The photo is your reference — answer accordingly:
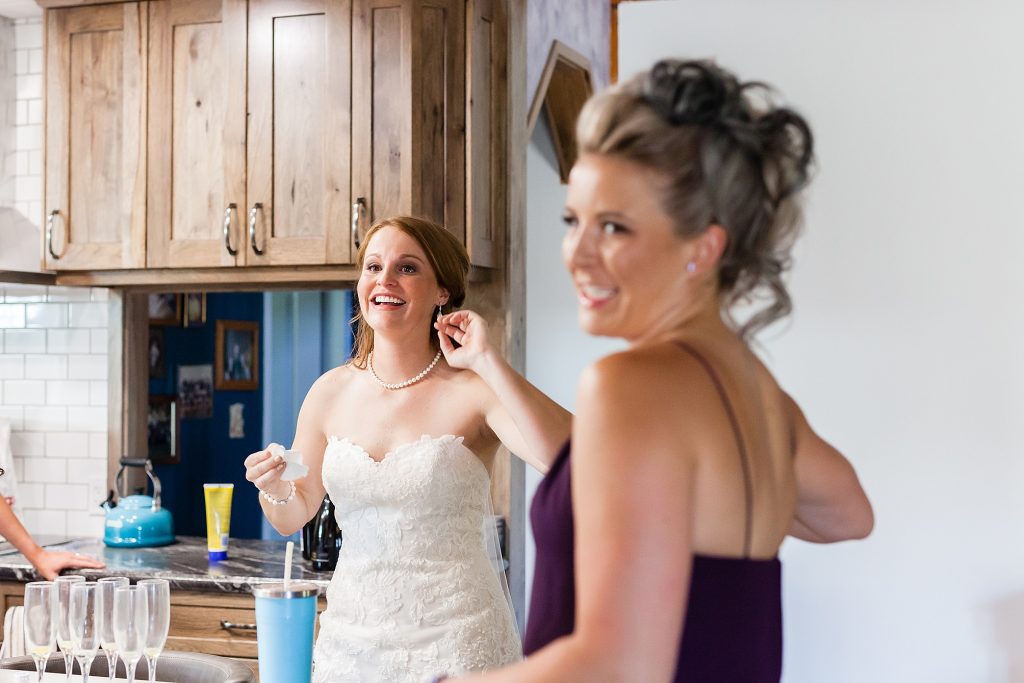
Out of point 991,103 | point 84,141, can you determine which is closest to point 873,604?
point 991,103

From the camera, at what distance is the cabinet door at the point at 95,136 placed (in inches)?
151

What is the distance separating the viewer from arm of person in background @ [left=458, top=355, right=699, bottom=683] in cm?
103

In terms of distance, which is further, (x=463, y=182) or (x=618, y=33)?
(x=618, y=33)

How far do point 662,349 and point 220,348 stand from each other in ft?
12.5

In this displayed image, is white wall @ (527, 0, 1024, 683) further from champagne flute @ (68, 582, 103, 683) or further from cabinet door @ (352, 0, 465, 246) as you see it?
champagne flute @ (68, 582, 103, 683)

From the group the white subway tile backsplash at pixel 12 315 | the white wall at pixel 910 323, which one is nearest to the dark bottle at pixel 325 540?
the white subway tile backsplash at pixel 12 315

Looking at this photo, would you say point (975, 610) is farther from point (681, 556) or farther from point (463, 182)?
point (681, 556)

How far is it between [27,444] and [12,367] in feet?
0.95

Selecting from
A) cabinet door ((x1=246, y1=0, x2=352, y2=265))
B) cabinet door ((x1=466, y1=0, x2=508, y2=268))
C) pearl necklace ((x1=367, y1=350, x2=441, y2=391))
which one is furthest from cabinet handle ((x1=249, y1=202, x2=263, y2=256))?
pearl necklace ((x1=367, y1=350, x2=441, y2=391))

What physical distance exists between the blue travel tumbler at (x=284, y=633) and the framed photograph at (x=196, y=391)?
2.63 metres

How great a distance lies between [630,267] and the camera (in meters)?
1.14

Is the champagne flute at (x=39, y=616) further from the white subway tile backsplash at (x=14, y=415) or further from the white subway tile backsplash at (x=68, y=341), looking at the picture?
the white subway tile backsplash at (x=14, y=415)

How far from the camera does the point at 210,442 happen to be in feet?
15.5

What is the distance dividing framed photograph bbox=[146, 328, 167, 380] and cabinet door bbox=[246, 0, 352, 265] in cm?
93
